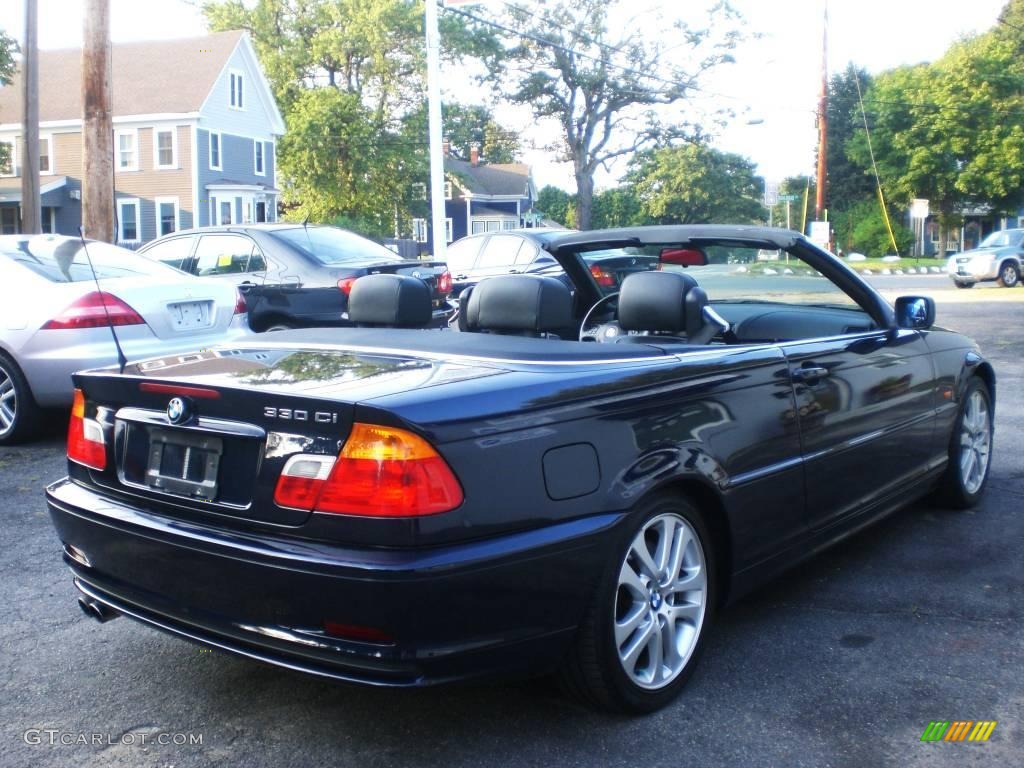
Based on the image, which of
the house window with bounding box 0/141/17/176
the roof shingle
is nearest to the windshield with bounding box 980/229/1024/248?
the roof shingle

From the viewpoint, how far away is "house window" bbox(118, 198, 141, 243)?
43.6 meters

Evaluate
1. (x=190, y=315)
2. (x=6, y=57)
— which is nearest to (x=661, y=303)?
(x=190, y=315)

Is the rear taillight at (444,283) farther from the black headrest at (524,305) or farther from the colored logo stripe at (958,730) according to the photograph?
the colored logo stripe at (958,730)

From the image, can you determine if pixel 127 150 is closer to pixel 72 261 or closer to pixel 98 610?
pixel 72 261

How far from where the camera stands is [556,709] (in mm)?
3262

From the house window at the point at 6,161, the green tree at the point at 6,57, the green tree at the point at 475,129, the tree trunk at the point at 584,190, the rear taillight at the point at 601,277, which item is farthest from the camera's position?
the tree trunk at the point at 584,190

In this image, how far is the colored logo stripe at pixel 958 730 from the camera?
121 inches

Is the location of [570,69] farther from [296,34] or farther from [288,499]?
[288,499]

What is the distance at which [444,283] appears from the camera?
11086 mm

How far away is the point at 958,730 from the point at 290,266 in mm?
7945

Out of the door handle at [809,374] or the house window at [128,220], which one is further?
the house window at [128,220]

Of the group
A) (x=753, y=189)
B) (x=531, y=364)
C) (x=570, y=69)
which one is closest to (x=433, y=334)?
(x=531, y=364)

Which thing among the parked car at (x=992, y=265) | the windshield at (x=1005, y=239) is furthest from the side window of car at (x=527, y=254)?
the windshield at (x=1005, y=239)

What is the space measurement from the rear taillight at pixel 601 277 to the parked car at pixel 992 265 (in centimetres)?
2486
